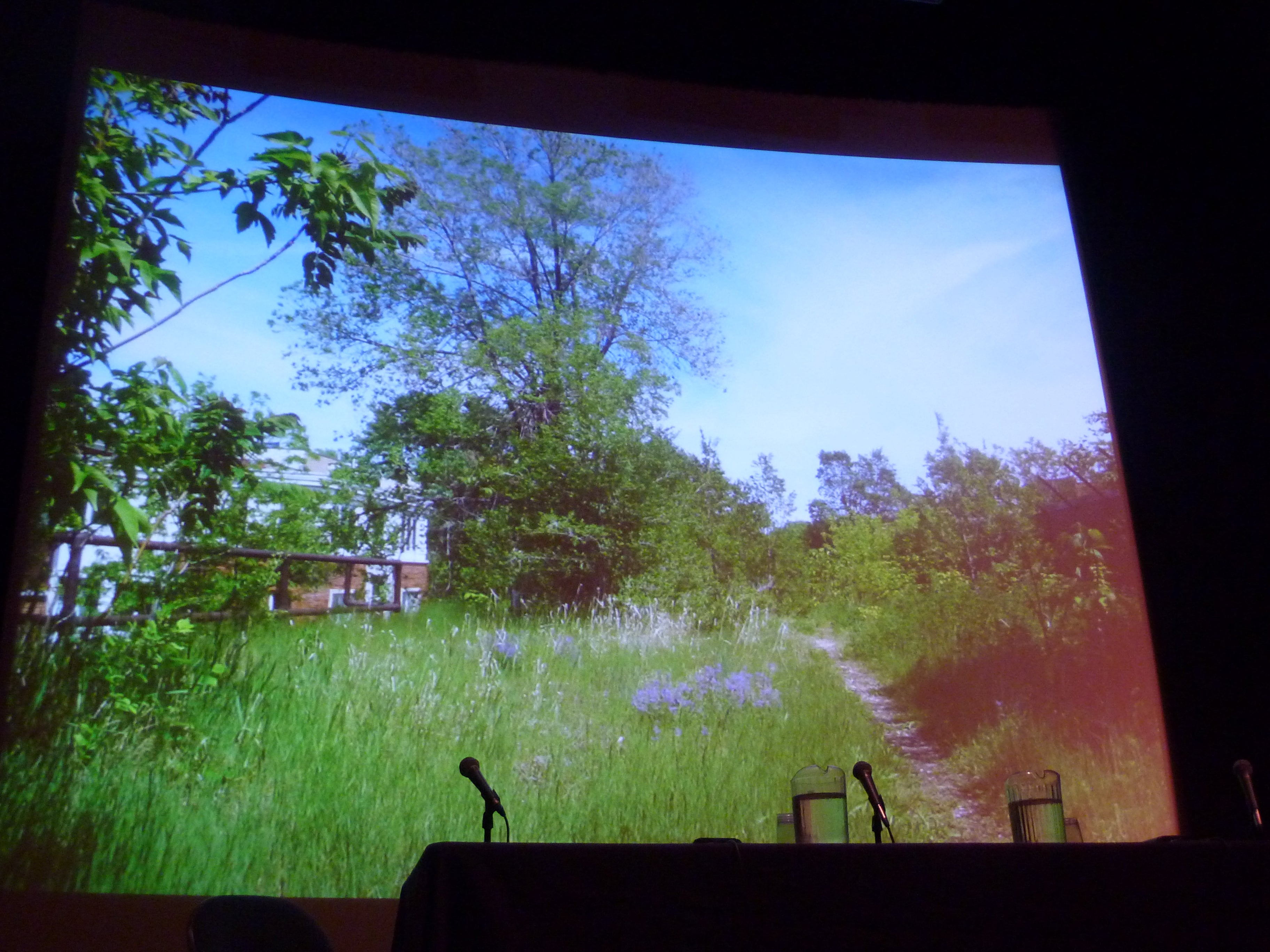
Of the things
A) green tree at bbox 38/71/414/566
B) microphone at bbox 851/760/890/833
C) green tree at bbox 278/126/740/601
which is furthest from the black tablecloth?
green tree at bbox 38/71/414/566

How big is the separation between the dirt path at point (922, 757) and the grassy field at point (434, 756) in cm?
4

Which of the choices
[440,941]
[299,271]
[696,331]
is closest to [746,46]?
[696,331]

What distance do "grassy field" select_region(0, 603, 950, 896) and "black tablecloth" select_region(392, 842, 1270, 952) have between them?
1.36 meters

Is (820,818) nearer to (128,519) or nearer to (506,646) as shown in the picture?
(506,646)

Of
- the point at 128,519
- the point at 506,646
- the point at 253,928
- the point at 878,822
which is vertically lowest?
the point at 253,928

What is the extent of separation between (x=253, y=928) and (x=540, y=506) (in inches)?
67.8

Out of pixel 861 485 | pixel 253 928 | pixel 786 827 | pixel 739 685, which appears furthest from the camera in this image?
pixel 861 485

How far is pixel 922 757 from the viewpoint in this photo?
9.57 ft

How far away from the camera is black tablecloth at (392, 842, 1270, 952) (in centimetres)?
127

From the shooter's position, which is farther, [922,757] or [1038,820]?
[922,757]

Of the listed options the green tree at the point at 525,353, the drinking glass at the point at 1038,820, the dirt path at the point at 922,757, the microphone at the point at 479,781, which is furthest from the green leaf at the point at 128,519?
the drinking glass at the point at 1038,820

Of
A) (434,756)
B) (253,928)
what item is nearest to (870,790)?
(253,928)

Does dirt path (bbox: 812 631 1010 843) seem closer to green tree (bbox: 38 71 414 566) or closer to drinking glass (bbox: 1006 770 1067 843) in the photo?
drinking glass (bbox: 1006 770 1067 843)

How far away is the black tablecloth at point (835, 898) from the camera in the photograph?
1.27 m
